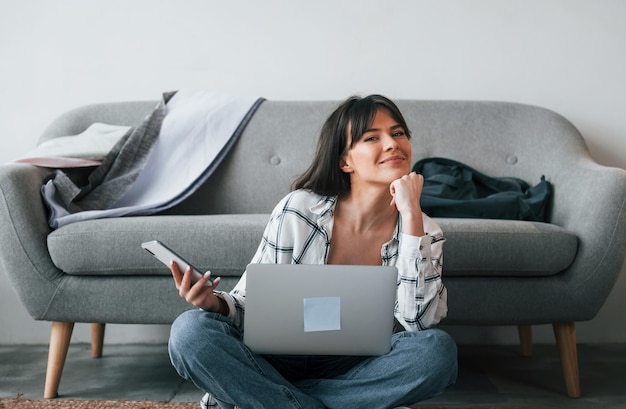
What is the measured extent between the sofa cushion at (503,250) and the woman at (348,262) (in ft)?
1.21

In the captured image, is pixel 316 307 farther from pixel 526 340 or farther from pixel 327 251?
pixel 526 340

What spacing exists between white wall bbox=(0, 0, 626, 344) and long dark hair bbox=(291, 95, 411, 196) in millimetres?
1195

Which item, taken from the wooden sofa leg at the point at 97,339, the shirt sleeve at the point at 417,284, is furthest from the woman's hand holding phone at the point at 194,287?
the wooden sofa leg at the point at 97,339

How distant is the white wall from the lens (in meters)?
2.93

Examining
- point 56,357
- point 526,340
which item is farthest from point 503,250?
point 56,357

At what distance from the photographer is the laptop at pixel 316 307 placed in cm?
143

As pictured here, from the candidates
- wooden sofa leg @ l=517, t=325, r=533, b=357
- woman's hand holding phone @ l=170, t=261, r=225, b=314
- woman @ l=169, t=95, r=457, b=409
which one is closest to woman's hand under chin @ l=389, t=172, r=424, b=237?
woman @ l=169, t=95, r=457, b=409

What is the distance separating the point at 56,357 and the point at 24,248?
33cm

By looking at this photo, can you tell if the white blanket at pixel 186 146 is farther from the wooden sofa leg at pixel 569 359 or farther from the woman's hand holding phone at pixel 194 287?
the wooden sofa leg at pixel 569 359

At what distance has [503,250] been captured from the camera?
2.06 m

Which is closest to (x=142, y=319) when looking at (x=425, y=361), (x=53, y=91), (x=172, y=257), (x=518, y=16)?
(x=172, y=257)

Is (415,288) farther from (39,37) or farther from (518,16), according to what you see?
(39,37)

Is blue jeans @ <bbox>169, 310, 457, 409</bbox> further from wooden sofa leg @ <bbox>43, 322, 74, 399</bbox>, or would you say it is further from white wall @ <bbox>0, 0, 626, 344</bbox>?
white wall @ <bbox>0, 0, 626, 344</bbox>

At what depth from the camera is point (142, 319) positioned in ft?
6.88
